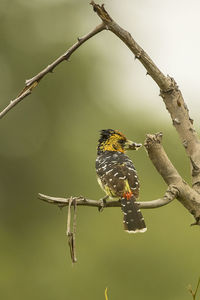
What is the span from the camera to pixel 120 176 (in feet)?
18.1

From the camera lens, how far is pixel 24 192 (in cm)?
2983

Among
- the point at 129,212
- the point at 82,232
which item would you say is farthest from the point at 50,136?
the point at 129,212

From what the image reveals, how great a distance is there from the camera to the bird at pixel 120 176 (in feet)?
16.5

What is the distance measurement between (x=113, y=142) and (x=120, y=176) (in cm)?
83

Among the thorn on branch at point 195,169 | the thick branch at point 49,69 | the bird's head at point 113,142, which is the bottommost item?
the thorn on branch at point 195,169

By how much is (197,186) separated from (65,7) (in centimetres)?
3094

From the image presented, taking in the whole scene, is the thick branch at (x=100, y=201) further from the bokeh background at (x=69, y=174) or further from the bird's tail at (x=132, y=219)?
the bokeh background at (x=69, y=174)

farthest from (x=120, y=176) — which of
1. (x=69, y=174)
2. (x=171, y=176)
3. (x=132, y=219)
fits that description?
(x=69, y=174)

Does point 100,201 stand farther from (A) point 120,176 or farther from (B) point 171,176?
(A) point 120,176

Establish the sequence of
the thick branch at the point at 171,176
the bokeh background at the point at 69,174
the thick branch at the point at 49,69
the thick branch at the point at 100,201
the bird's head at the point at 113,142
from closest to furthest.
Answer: the thick branch at the point at 49,69 → the thick branch at the point at 100,201 → the thick branch at the point at 171,176 → the bird's head at the point at 113,142 → the bokeh background at the point at 69,174

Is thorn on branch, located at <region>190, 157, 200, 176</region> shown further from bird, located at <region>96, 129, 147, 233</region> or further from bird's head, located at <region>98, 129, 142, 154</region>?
bird's head, located at <region>98, 129, 142, 154</region>

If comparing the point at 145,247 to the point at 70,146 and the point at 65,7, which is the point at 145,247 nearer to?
the point at 70,146

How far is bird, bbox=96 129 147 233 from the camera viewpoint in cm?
502

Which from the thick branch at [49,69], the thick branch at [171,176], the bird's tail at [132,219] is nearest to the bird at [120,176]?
the bird's tail at [132,219]
